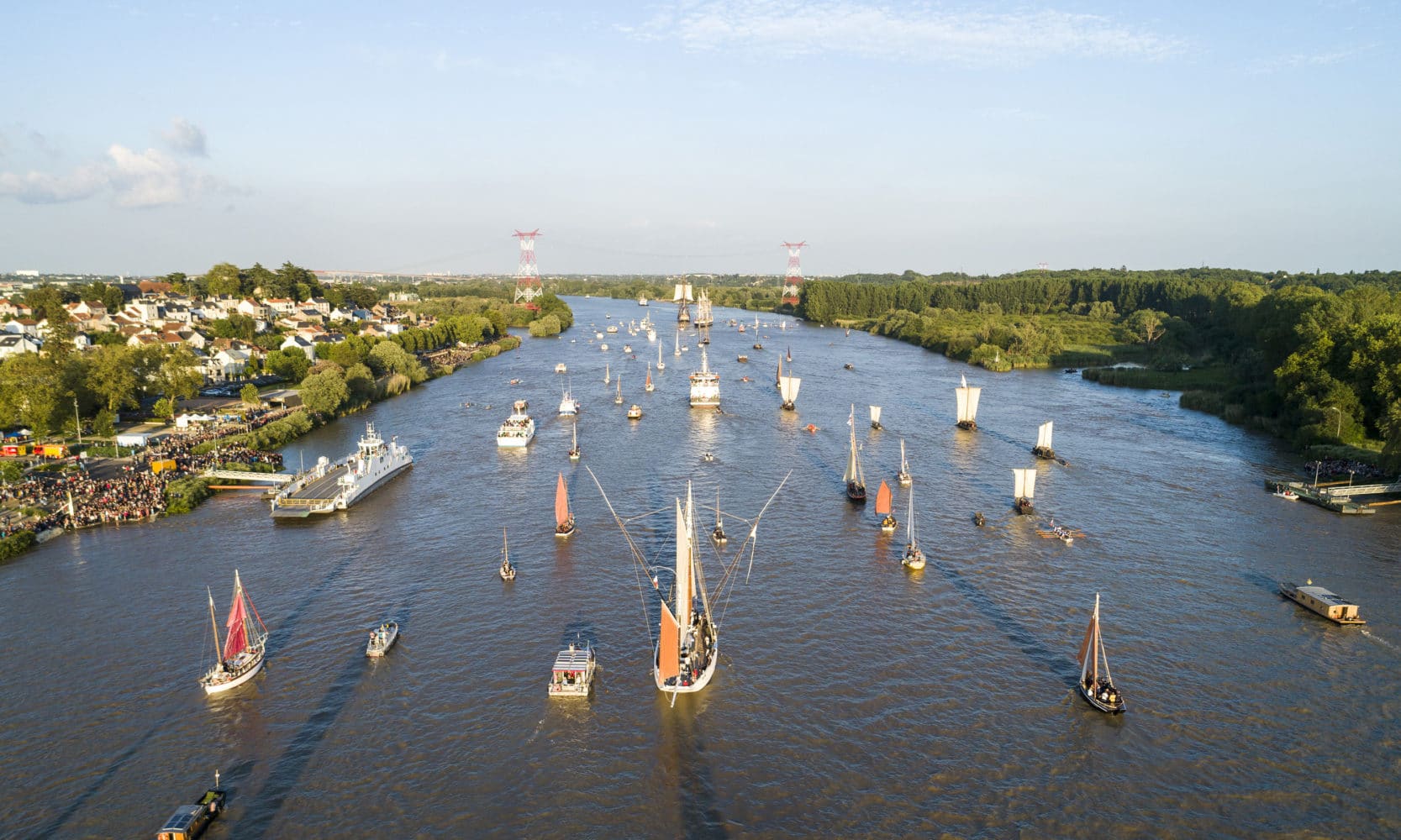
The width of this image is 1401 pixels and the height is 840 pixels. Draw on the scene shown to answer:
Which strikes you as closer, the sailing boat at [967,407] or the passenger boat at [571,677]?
the passenger boat at [571,677]

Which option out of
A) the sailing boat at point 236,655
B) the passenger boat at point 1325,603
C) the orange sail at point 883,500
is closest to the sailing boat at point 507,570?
the sailing boat at point 236,655

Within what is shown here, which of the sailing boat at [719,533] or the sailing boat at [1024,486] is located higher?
the sailing boat at [1024,486]

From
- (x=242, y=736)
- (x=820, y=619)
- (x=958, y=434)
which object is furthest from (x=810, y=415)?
(x=242, y=736)

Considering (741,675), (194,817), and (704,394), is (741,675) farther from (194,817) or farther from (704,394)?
(704,394)

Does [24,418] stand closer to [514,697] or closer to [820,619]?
[514,697]

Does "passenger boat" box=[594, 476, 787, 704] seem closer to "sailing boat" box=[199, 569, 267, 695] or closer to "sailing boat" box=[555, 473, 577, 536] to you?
"sailing boat" box=[555, 473, 577, 536]

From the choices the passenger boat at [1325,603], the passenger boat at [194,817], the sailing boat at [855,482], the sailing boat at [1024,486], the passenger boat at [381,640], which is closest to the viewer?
the passenger boat at [194,817]

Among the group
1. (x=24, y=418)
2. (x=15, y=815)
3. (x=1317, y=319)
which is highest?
(x=1317, y=319)

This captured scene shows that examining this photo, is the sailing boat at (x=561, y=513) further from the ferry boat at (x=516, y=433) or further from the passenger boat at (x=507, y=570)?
the ferry boat at (x=516, y=433)
